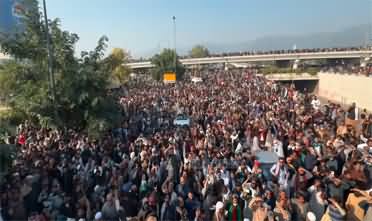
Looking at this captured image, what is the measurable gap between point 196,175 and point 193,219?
1414 mm

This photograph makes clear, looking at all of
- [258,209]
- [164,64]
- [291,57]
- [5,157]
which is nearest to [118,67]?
[164,64]

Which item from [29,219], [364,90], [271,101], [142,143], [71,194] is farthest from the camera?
[364,90]

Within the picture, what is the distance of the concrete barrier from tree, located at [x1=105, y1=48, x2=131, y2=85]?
1907 centimetres

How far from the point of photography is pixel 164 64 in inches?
2159

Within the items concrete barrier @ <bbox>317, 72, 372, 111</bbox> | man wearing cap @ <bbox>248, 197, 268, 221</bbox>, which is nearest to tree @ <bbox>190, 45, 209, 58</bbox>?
concrete barrier @ <bbox>317, 72, 372, 111</bbox>

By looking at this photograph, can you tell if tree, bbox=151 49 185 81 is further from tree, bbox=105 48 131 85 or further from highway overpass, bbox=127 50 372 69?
highway overpass, bbox=127 50 372 69

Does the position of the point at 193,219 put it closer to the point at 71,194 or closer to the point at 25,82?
the point at 71,194

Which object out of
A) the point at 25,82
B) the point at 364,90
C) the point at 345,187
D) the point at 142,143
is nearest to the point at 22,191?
the point at 142,143

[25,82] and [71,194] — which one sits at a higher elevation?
[25,82]

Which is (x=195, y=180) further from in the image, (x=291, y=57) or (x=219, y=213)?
(x=291, y=57)

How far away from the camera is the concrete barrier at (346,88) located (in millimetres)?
29697

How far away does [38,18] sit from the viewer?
46.0 feet

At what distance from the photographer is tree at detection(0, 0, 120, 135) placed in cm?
1388

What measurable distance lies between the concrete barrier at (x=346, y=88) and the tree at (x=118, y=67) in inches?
751
